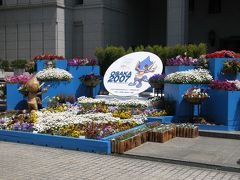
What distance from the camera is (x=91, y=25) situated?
33.6 meters

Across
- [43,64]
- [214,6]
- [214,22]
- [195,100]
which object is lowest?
[195,100]

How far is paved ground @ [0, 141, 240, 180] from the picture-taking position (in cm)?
843

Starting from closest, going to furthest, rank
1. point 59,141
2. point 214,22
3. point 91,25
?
1. point 59,141
2. point 91,25
3. point 214,22

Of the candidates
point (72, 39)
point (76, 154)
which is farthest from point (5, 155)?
point (72, 39)

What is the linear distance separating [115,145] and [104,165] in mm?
1229

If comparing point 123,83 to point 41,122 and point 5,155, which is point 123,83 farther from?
point 5,155

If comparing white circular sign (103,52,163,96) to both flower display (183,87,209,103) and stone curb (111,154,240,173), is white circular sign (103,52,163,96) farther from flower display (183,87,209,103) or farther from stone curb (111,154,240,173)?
stone curb (111,154,240,173)

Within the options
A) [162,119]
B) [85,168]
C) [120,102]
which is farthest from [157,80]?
[85,168]

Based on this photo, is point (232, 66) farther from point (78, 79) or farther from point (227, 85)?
point (78, 79)

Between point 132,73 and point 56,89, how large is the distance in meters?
3.39

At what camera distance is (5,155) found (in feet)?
33.9

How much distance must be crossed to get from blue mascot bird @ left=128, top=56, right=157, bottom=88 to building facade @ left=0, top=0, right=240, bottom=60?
12576 mm

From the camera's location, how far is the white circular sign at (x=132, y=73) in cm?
1806

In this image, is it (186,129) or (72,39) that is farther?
(72,39)
